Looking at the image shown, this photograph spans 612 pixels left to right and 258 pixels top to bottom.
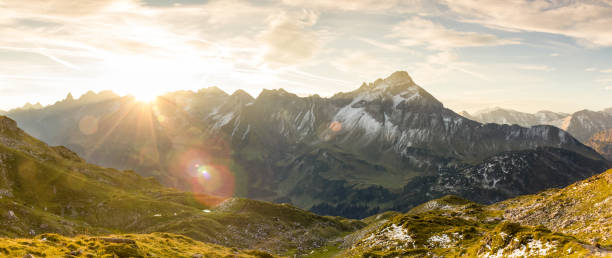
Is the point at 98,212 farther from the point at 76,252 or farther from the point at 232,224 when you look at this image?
the point at 76,252

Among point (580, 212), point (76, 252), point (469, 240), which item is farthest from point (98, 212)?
point (580, 212)

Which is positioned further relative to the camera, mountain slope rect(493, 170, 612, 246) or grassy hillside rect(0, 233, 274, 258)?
mountain slope rect(493, 170, 612, 246)

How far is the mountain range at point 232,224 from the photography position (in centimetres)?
4138

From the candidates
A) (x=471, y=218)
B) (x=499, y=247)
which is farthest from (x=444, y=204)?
(x=499, y=247)

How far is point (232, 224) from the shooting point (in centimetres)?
13000

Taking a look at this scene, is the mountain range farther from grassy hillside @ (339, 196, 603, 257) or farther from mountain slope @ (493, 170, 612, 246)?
mountain slope @ (493, 170, 612, 246)

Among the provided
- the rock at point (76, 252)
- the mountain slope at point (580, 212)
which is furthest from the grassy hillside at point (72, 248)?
the mountain slope at point (580, 212)

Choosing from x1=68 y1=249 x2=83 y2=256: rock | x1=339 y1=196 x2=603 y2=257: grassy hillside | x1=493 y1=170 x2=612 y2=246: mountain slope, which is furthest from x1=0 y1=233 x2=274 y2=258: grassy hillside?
x1=493 y1=170 x2=612 y2=246: mountain slope

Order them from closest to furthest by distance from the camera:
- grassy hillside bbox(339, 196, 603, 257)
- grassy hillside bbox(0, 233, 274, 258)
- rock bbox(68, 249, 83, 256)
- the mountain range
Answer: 1. grassy hillside bbox(0, 233, 274, 258)
2. rock bbox(68, 249, 83, 256)
3. grassy hillside bbox(339, 196, 603, 257)
4. the mountain range

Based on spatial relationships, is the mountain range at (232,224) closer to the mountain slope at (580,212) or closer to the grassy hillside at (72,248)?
the grassy hillside at (72,248)

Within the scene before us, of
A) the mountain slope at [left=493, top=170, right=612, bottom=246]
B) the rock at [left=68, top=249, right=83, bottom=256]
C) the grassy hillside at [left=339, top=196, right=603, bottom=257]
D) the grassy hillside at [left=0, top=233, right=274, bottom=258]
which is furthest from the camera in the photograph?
the mountain slope at [left=493, top=170, right=612, bottom=246]

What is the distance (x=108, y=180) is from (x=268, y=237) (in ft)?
280

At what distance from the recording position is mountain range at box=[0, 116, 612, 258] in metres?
41.4

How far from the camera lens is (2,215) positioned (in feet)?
273
